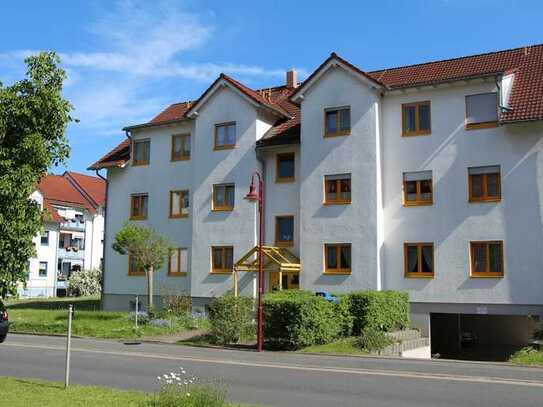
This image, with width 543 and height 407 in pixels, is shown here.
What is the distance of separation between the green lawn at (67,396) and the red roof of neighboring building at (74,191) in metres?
57.0

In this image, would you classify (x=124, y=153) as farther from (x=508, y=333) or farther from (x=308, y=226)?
(x=508, y=333)

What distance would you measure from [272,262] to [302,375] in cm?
1487

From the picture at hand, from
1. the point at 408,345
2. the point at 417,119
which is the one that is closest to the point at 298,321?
the point at 408,345

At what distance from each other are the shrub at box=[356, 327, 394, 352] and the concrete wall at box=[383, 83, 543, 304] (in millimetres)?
6267

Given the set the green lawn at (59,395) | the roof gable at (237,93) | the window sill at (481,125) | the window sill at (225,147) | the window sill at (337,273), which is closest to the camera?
the green lawn at (59,395)

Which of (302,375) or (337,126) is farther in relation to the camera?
(337,126)

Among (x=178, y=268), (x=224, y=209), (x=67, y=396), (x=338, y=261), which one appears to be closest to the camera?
(x=67, y=396)

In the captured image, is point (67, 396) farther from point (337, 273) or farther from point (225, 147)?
point (225, 147)

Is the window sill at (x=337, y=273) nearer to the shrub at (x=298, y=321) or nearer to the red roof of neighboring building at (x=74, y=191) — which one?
the shrub at (x=298, y=321)

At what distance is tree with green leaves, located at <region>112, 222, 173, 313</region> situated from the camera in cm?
2881

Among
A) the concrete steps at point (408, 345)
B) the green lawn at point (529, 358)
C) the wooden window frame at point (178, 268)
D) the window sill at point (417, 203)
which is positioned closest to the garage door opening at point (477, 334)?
the concrete steps at point (408, 345)

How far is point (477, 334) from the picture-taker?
99.6 ft

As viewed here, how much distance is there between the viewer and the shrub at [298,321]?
66.3ft

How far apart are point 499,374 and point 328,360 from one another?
15.3 ft
